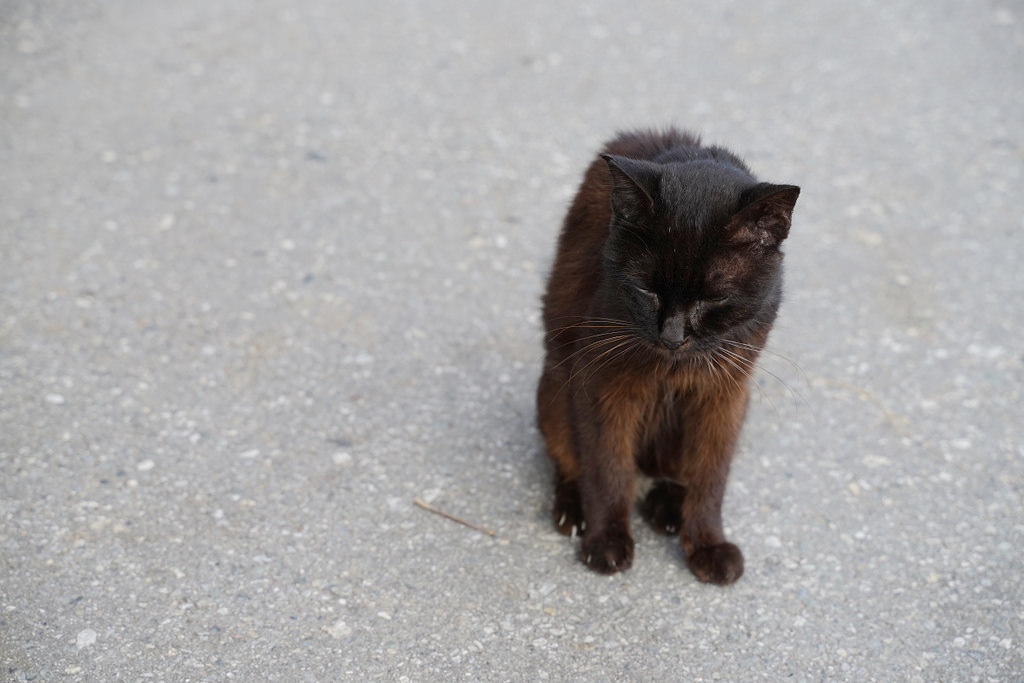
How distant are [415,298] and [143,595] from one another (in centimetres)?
180

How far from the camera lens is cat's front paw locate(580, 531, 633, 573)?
3.13m

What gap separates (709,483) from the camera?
3143 mm

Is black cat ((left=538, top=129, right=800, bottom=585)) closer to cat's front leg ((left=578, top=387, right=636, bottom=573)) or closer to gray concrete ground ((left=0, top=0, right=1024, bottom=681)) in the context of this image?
cat's front leg ((left=578, top=387, right=636, bottom=573))

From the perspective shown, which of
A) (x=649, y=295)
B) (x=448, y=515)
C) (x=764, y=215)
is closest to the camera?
(x=764, y=215)

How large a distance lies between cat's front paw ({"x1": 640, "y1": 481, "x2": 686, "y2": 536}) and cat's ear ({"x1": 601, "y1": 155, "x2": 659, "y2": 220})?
3.78 ft

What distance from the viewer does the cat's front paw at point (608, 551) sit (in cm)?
313

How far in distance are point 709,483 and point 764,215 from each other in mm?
981

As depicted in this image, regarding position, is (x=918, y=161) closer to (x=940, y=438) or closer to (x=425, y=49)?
(x=940, y=438)

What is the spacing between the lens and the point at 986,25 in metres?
6.31

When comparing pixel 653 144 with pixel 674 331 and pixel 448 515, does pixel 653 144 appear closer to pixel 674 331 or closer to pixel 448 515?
pixel 674 331

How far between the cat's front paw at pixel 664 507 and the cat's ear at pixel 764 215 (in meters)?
1.10

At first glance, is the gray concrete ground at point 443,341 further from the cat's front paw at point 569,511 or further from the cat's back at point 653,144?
the cat's back at point 653,144

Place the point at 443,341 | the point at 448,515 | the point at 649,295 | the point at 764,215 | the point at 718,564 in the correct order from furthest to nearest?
the point at 443,341 → the point at 448,515 → the point at 718,564 → the point at 649,295 → the point at 764,215

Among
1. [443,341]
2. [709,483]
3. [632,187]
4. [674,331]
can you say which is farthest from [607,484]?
[443,341]
